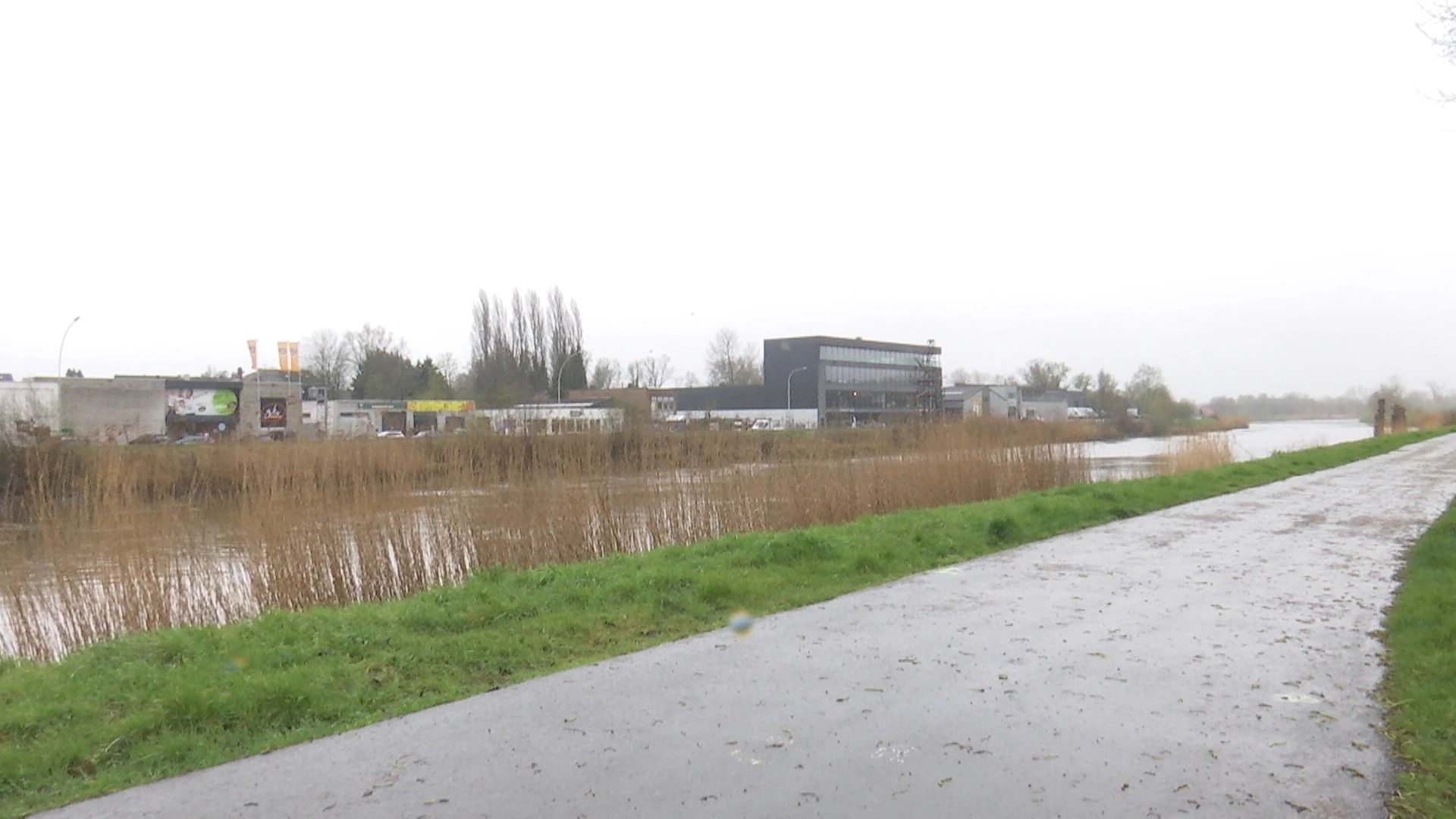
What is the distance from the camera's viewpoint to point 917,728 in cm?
539

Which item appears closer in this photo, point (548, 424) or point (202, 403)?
point (548, 424)

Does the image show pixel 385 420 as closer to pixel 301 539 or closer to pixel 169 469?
pixel 169 469

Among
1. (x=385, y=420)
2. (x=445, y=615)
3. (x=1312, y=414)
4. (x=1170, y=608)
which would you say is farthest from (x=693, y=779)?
(x=1312, y=414)

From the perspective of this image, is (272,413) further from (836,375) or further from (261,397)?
(836,375)

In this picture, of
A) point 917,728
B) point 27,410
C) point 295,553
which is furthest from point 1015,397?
point 917,728

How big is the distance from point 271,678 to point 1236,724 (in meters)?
5.41

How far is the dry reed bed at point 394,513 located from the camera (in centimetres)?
980

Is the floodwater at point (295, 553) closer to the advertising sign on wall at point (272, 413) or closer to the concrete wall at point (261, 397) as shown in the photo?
the advertising sign on wall at point (272, 413)

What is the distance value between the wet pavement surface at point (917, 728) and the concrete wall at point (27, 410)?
20.7 meters

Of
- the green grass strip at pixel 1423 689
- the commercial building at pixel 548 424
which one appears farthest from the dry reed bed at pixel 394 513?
the green grass strip at pixel 1423 689

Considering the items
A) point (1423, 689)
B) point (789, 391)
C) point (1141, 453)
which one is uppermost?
point (789, 391)

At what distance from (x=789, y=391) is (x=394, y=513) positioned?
259ft

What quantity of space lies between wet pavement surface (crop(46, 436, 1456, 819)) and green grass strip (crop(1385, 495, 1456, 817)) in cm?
13

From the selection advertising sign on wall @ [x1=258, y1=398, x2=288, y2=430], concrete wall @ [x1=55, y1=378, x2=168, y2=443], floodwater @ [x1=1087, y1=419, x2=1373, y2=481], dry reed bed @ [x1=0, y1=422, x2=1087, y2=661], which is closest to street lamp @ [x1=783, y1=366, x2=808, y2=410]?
floodwater @ [x1=1087, y1=419, x2=1373, y2=481]
